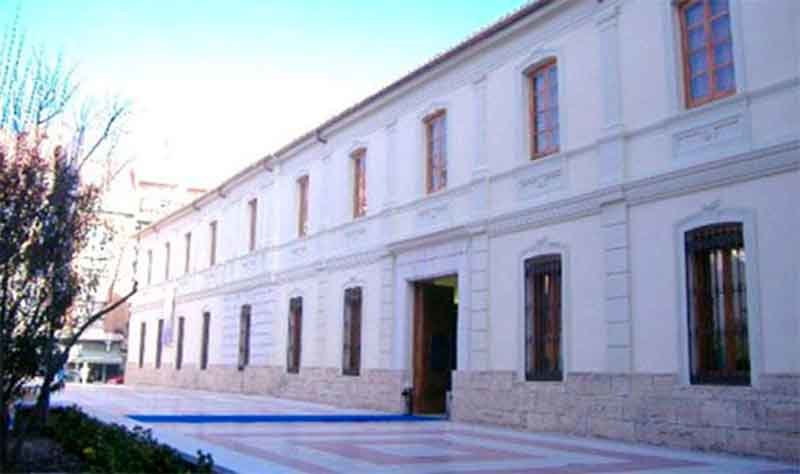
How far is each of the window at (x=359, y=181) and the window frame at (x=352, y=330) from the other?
195 centimetres

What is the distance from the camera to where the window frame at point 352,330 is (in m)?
19.7

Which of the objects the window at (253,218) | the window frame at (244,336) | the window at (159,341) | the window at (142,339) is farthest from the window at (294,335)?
the window at (142,339)

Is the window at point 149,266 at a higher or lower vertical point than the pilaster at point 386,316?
higher

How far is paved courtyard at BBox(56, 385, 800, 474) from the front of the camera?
9031 millimetres

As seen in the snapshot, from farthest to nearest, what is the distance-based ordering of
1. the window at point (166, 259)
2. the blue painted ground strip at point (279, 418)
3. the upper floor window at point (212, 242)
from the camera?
1. the window at point (166, 259)
2. the upper floor window at point (212, 242)
3. the blue painted ground strip at point (279, 418)

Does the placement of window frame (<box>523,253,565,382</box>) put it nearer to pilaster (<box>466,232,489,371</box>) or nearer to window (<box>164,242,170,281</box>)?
pilaster (<box>466,232,489,371</box>)

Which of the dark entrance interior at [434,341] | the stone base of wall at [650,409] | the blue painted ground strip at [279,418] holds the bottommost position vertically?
the blue painted ground strip at [279,418]

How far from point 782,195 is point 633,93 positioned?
10.4 feet

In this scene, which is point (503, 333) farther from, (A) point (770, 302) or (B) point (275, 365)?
(B) point (275, 365)

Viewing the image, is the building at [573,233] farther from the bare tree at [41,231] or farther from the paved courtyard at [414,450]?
the bare tree at [41,231]

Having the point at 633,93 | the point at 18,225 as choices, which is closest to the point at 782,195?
the point at 633,93

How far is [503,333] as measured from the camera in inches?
586

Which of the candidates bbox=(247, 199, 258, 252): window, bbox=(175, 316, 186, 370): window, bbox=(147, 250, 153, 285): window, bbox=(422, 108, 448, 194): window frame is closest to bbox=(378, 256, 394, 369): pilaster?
bbox=(422, 108, 448, 194): window frame

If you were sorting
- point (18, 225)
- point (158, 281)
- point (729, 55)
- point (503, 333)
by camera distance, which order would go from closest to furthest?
point (18, 225) → point (729, 55) → point (503, 333) → point (158, 281)
